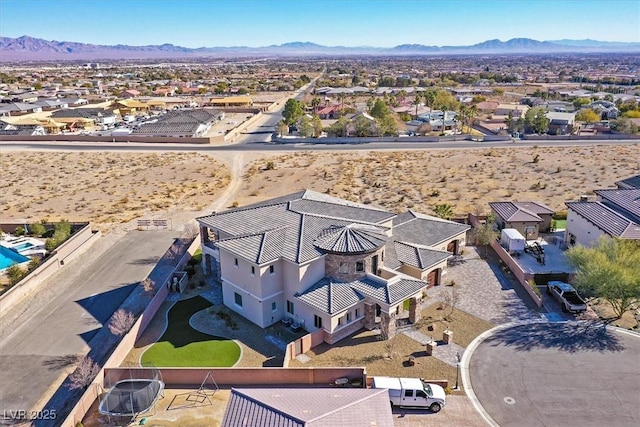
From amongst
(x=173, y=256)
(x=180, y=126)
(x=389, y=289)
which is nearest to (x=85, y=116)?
(x=180, y=126)

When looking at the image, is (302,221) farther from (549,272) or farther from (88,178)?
(88,178)

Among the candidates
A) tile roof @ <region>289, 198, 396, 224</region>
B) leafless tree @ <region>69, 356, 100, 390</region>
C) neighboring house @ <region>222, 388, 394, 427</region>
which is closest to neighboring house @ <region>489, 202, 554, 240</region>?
tile roof @ <region>289, 198, 396, 224</region>

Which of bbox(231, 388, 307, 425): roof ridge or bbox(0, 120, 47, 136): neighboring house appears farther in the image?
bbox(0, 120, 47, 136): neighboring house

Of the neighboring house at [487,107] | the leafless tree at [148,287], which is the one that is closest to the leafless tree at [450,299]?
the leafless tree at [148,287]

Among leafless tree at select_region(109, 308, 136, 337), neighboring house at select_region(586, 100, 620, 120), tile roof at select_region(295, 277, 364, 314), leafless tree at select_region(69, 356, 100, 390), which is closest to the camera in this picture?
leafless tree at select_region(69, 356, 100, 390)

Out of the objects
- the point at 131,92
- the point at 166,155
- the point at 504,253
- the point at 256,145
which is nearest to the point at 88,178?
the point at 166,155

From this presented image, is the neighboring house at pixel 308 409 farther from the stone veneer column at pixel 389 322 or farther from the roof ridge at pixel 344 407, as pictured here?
the stone veneer column at pixel 389 322

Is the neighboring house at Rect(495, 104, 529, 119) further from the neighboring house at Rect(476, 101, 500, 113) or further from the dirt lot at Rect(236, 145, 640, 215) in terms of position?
the dirt lot at Rect(236, 145, 640, 215)
